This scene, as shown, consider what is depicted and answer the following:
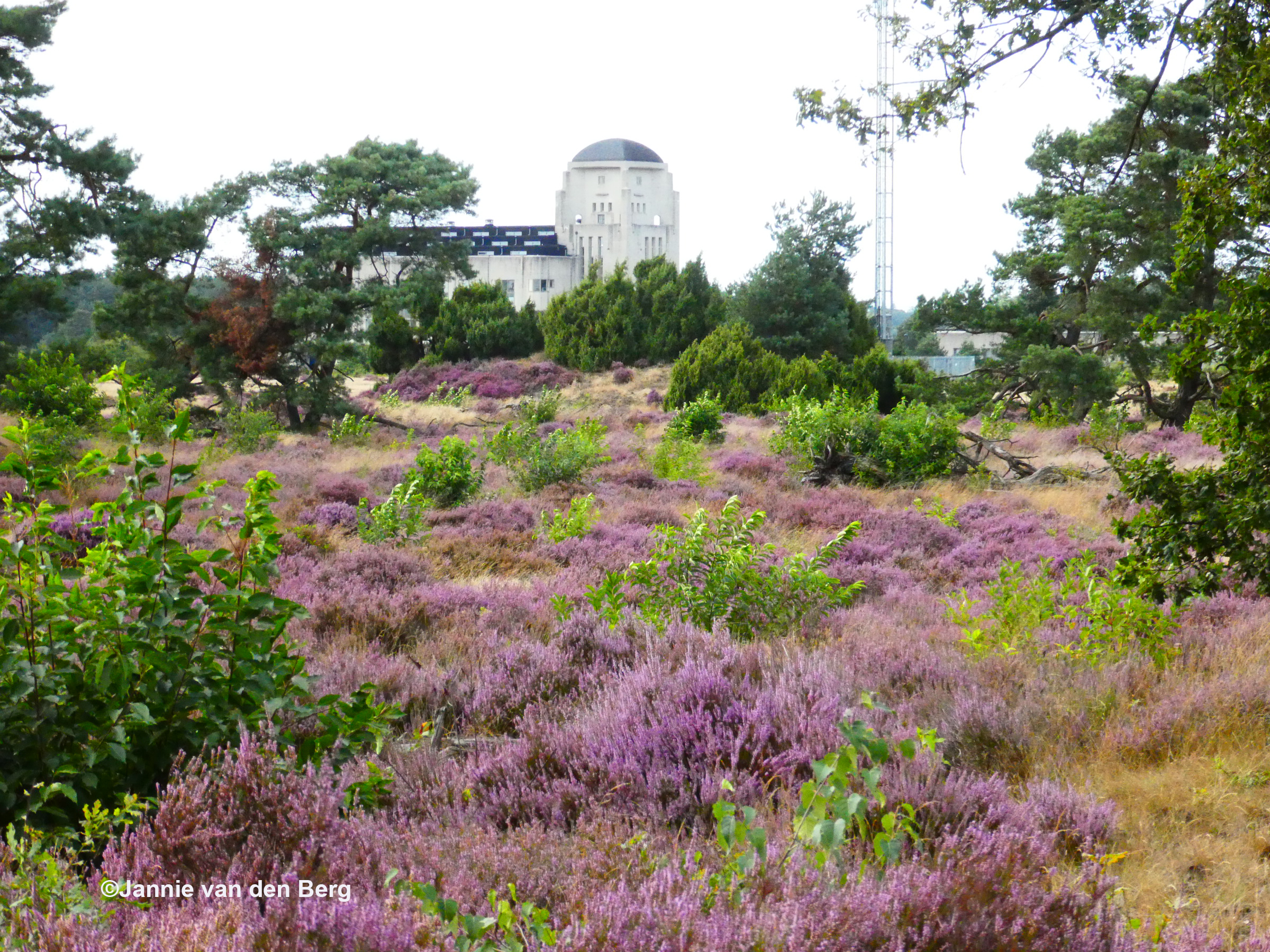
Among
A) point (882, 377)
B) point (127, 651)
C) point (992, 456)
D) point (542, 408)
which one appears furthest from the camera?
point (882, 377)

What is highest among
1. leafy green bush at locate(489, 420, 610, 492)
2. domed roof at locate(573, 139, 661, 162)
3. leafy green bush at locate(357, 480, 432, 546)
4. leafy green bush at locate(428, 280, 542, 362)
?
domed roof at locate(573, 139, 661, 162)

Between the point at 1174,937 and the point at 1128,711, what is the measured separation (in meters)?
1.92

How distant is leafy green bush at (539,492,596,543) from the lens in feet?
29.0

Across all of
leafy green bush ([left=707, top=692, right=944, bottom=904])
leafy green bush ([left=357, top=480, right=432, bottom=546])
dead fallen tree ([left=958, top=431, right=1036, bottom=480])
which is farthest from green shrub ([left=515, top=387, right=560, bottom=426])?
leafy green bush ([left=707, top=692, right=944, bottom=904])

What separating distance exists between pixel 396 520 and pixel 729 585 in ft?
13.6

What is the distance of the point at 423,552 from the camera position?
26.6ft

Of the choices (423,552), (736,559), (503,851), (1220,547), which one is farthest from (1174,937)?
(423,552)

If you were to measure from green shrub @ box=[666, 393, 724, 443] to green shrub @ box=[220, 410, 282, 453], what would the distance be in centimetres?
733

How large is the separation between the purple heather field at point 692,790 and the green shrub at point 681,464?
6.78 metres

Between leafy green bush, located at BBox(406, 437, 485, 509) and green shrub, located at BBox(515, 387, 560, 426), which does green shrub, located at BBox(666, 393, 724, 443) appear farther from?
leafy green bush, located at BBox(406, 437, 485, 509)

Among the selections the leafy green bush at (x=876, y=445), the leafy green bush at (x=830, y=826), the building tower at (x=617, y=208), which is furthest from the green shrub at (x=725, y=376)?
the building tower at (x=617, y=208)

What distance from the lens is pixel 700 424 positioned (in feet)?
62.2

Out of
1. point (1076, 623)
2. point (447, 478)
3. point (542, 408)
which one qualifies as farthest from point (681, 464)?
point (542, 408)

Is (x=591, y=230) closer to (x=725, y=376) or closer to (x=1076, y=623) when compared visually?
(x=725, y=376)
